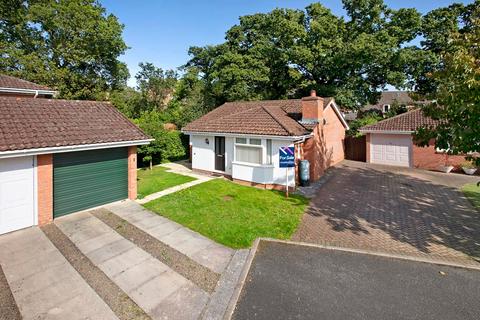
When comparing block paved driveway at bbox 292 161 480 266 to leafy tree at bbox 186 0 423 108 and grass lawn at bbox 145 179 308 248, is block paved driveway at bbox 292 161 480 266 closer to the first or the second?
grass lawn at bbox 145 179 308 248

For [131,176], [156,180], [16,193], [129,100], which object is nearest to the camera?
[16,193]

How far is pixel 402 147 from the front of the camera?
20766 millimetres

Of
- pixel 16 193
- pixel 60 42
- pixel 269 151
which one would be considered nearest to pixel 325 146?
pixel 269 151

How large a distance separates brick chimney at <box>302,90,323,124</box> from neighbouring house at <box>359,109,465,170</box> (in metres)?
8.48

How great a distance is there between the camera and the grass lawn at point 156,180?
44.0 ft

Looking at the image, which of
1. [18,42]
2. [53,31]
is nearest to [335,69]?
[53,31]

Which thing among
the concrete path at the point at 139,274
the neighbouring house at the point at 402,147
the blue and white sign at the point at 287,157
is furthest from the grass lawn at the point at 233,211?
the neighbouring house at the point at 402,147

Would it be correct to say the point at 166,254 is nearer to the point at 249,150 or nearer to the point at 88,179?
the point at 88,179

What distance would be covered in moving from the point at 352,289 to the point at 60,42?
37.3 meters

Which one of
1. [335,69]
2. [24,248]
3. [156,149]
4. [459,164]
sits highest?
[335,69]

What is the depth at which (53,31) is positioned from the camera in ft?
96.7

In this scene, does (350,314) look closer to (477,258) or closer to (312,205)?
(477,258)

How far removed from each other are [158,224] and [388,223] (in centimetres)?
848

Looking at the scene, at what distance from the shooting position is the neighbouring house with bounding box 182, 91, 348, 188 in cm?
1398
